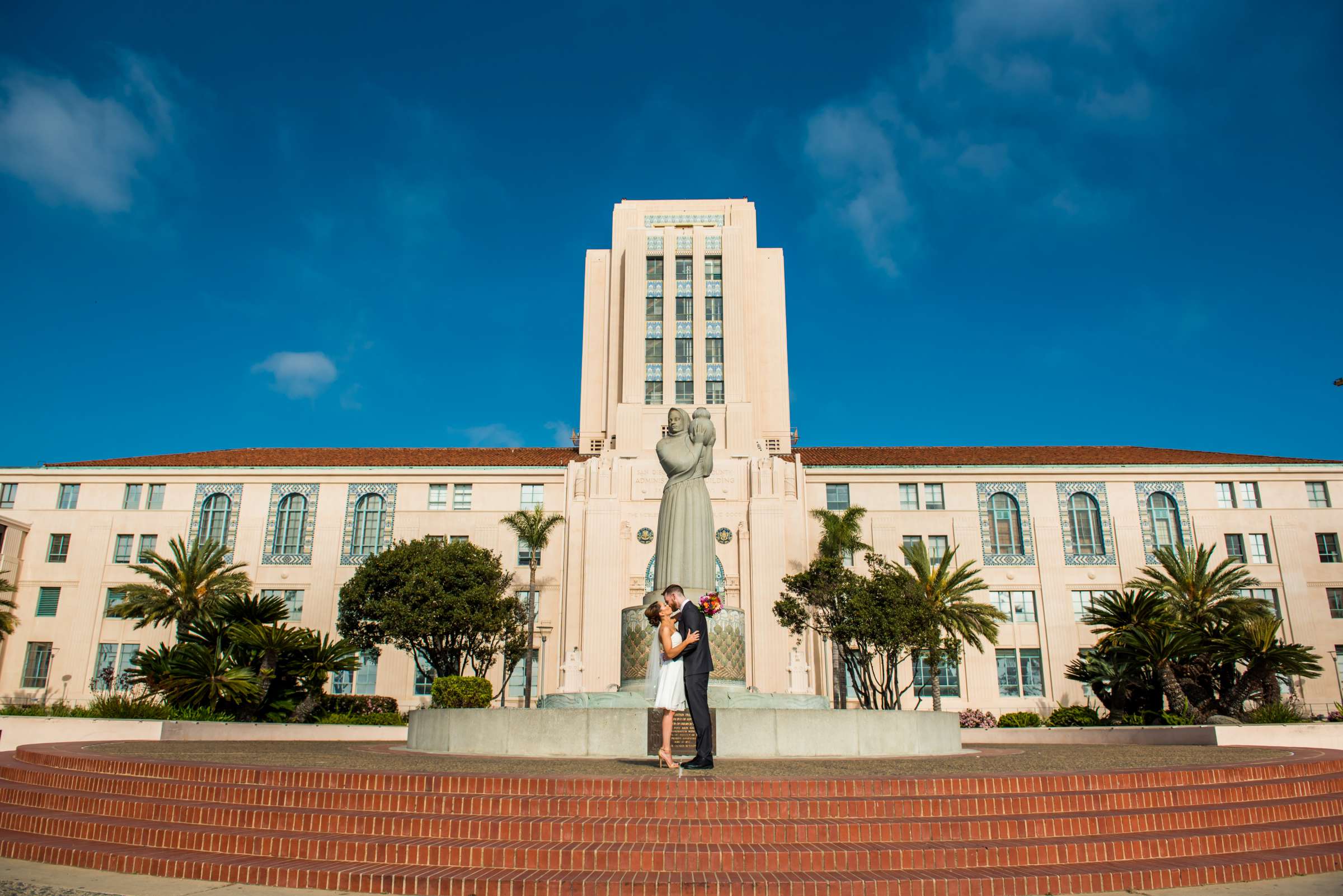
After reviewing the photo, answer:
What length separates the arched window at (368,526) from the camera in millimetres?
45156

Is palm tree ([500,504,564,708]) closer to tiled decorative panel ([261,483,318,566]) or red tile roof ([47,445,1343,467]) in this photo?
red tile roof ([47,445,1343,467])

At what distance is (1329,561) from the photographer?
43.8 m

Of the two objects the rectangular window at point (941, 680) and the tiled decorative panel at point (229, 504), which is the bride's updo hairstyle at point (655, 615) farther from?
the tiled decorative panel at point (229, 504)

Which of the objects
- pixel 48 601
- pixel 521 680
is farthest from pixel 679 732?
pixel 48 601

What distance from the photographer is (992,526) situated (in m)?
44.9

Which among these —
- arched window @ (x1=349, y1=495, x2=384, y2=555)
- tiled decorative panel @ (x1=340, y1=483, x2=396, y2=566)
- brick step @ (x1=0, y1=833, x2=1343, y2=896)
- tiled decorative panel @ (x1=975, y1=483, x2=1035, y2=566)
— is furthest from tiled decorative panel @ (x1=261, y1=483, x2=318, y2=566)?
brick step @ (x1=0, y1=833, x2=1343, y2=896)

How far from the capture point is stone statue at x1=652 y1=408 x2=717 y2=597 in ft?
51.5

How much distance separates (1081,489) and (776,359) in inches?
712

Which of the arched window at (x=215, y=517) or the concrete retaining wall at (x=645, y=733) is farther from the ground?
the arched window at (x=215, y=517)

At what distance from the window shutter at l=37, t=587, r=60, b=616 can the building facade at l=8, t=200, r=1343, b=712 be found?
8 centimetres

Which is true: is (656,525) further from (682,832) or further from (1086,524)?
(682,832)

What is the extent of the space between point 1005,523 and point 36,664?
4803 centimetres

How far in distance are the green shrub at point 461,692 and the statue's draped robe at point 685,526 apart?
17.6 meters

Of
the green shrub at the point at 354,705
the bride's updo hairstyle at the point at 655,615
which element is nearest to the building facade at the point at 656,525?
the green shrub at the point at 354,705
